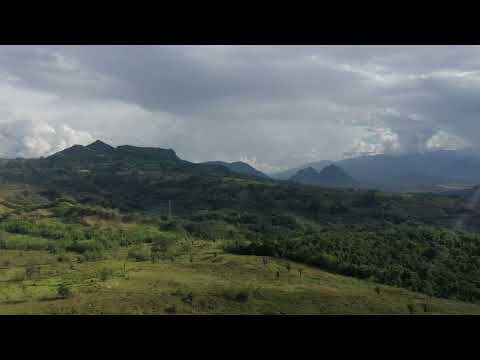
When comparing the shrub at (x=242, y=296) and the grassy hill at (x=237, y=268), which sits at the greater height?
the shrub at (x=242, y=296)

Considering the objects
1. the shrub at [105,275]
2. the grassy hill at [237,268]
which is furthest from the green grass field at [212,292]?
the grassy hill at [237,268]

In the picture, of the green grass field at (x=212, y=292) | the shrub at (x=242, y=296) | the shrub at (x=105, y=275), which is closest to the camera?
the green grass field at (x=212, y=292)

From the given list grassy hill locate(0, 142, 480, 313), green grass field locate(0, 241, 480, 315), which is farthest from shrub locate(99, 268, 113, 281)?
grassy hill locate(0, 142, 480, 313)

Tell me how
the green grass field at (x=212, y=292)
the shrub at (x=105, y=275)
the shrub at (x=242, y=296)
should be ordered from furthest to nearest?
the shrub at (x=105, y=275) < the shrub at (x=242, y=296) < the green grass field at (x=212, y=292)

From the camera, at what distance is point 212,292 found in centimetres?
3197

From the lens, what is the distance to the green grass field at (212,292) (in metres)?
28.2

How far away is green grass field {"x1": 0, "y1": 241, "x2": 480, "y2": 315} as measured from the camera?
2817 centimetres

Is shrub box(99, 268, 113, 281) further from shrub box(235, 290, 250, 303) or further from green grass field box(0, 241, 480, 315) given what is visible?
shrub box(235, 290, 250, 303)

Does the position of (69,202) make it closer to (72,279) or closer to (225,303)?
(72,279)

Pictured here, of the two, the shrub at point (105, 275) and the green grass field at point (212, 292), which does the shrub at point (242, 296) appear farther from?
the shrub at point (105, 275)

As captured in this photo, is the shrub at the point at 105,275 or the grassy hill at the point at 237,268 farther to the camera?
the shrub at the point at 105,275
